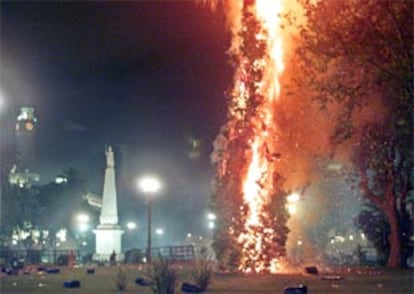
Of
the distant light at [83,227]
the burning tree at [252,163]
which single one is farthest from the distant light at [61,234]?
the burning tree at [252,163]

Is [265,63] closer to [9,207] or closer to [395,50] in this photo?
[395,50]

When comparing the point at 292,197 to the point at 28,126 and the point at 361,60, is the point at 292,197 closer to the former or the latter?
the point at 361,60

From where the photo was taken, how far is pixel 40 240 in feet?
264

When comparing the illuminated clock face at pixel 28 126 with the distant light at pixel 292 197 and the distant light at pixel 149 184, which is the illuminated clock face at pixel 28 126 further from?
the distant light at pixel 292 197

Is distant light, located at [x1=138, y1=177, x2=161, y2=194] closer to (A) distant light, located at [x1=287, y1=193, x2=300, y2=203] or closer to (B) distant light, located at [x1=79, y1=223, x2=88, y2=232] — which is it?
(A) distant light, located at [x1=287, y1=193, x2=300, y2=203]

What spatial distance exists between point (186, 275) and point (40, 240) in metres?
55.8

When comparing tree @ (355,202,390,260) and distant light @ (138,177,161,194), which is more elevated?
distant light @ (138,177,161,194)

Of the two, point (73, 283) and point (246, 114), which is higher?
point (246, 114)

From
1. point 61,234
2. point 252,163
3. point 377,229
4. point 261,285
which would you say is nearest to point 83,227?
point 61,234

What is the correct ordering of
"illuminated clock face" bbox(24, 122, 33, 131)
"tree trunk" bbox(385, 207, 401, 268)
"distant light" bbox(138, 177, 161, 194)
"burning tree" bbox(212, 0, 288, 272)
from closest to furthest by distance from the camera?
"burning tree" bbox(212, 0, 288, 272), "distant light" bbox(138, 177, 161, 194), "tree trunk" bbox(385, 207, 401, 268), "illuminated clock face" bbox(24, 122, 33, 131)

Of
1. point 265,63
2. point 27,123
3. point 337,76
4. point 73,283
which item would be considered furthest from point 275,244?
point 27,123

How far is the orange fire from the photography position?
30.4 meters

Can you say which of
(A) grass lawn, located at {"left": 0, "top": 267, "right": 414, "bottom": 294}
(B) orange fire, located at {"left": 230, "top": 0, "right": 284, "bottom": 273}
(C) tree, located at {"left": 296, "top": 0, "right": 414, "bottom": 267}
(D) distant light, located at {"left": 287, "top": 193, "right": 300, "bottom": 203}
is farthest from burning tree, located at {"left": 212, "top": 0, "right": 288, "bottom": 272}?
(C) tree, located at {"left": 296, "top": 0, "right": 414, "bottom": 267}

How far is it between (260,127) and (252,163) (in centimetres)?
155
